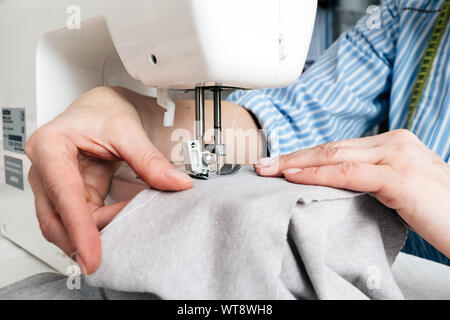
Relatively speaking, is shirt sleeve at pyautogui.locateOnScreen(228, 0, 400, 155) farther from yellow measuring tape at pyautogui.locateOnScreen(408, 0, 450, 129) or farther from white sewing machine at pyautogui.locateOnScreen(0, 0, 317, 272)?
white sewing machine at pyautogui.locateOnScreen(0, 0, 317, 272)

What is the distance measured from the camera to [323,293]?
42cm

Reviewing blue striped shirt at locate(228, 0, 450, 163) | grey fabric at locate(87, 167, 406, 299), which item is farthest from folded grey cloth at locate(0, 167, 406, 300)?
blue striped shirt at locate(228, 0, 450, 163)

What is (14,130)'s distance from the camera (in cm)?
81

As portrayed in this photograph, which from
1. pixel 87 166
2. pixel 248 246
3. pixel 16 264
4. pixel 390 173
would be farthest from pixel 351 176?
pixel 16 264

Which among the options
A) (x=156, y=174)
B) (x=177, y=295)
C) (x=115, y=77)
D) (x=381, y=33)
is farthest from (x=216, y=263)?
(x=381, y=33)

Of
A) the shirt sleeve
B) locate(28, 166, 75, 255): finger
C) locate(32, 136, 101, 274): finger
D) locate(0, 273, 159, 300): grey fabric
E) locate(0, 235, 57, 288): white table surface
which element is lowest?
locate(0, 235, 57, 288): white table surface

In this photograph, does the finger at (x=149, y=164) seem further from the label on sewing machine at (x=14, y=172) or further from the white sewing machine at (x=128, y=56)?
the label on sewing machine at (x=14, y=172)

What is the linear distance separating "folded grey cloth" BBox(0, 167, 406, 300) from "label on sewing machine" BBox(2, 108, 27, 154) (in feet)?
1.17

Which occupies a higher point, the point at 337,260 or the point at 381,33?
the point at 381,33

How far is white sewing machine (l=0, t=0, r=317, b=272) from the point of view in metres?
0.52

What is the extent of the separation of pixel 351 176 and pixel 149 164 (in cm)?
27

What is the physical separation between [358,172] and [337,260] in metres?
0.12

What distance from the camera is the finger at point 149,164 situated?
53 cm
